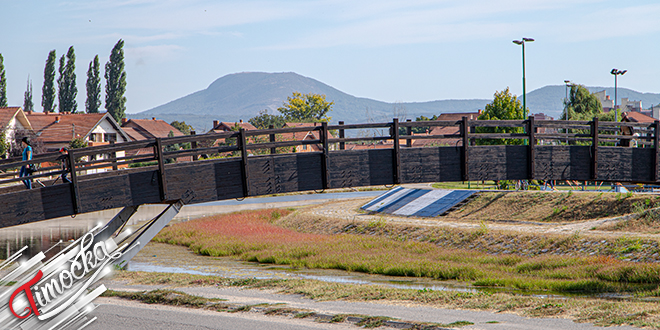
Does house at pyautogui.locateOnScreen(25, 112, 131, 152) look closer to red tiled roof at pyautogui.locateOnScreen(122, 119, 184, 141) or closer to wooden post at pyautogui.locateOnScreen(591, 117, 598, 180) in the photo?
red tiled roof at pyautogui.locateOnScreen(122, 119, 184, 141)

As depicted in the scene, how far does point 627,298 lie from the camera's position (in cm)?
1964

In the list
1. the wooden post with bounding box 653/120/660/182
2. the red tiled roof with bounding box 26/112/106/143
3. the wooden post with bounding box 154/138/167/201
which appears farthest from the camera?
the red tiled roof with bounding box 26/112/106/143

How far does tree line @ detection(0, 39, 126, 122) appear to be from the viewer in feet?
316

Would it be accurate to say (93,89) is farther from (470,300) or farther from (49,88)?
(470,300)

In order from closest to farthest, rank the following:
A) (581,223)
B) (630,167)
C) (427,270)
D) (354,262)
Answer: (630,167), (427,270), (354,262), (581,223)

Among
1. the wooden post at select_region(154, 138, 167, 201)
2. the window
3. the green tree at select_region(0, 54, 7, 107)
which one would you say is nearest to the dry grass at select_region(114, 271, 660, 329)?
the wooden post at select_region(154, 138, 167, 201)

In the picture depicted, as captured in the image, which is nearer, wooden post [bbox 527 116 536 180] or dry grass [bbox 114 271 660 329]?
dry grass [bbox 114 271 660 329]

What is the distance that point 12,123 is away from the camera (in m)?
61.7

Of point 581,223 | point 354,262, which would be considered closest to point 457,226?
point 581,223

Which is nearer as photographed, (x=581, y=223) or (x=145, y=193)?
(x=145, y=193)

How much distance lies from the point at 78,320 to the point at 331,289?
8.60 m

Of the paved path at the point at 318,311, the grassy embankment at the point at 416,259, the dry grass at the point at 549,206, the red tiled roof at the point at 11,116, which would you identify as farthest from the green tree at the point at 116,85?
the paved path at the point at 318,311

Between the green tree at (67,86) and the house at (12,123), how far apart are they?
3349 centimetres

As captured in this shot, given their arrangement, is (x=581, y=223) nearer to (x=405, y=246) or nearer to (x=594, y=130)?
(x=405, y=246)
